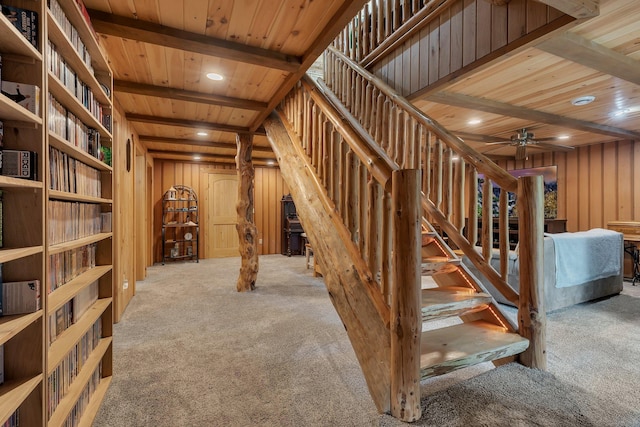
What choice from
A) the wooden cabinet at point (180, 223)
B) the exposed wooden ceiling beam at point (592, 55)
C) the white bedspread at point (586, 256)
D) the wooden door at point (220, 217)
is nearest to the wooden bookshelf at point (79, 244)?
the exposed wooden ceiling beam at point (592, 55)

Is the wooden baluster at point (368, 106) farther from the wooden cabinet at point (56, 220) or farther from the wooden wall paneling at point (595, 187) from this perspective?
the wooden wall paneling at point (595, 187)

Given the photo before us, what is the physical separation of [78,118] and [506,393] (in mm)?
2639

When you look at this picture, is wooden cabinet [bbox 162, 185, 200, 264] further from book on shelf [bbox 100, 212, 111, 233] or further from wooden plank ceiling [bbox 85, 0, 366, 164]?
book on shelf [bbox 100, 212, 111, 233]

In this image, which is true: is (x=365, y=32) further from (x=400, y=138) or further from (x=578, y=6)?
(x=578, y=6)

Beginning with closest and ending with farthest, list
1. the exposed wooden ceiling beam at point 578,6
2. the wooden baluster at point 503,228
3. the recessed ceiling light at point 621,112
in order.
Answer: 1. the exposed wooden ceiling beam at point 578,6
2. the wooden baluster at point 503,228
3. the recessed ceiling light at point 621,112

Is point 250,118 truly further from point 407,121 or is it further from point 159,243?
point 159,243

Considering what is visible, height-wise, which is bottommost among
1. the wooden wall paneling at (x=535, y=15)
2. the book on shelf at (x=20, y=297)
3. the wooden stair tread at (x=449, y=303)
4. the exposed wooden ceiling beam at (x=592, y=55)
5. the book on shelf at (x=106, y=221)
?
the wooden stair tread at (x=449, y=303)

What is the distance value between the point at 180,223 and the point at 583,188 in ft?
25.9

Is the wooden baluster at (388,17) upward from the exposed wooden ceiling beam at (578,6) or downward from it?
upward

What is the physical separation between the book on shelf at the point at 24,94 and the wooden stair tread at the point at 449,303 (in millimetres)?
1996

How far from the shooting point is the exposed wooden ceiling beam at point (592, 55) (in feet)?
6.80

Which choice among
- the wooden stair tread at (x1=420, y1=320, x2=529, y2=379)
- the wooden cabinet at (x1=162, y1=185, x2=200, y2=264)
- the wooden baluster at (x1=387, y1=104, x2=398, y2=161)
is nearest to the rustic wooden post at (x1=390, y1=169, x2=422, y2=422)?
the wooden stair tread at (x1=420, y1=320, x2=529, y2=379)

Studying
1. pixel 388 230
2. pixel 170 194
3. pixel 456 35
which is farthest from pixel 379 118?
pixel 170 194

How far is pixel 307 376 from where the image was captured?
1951mm
